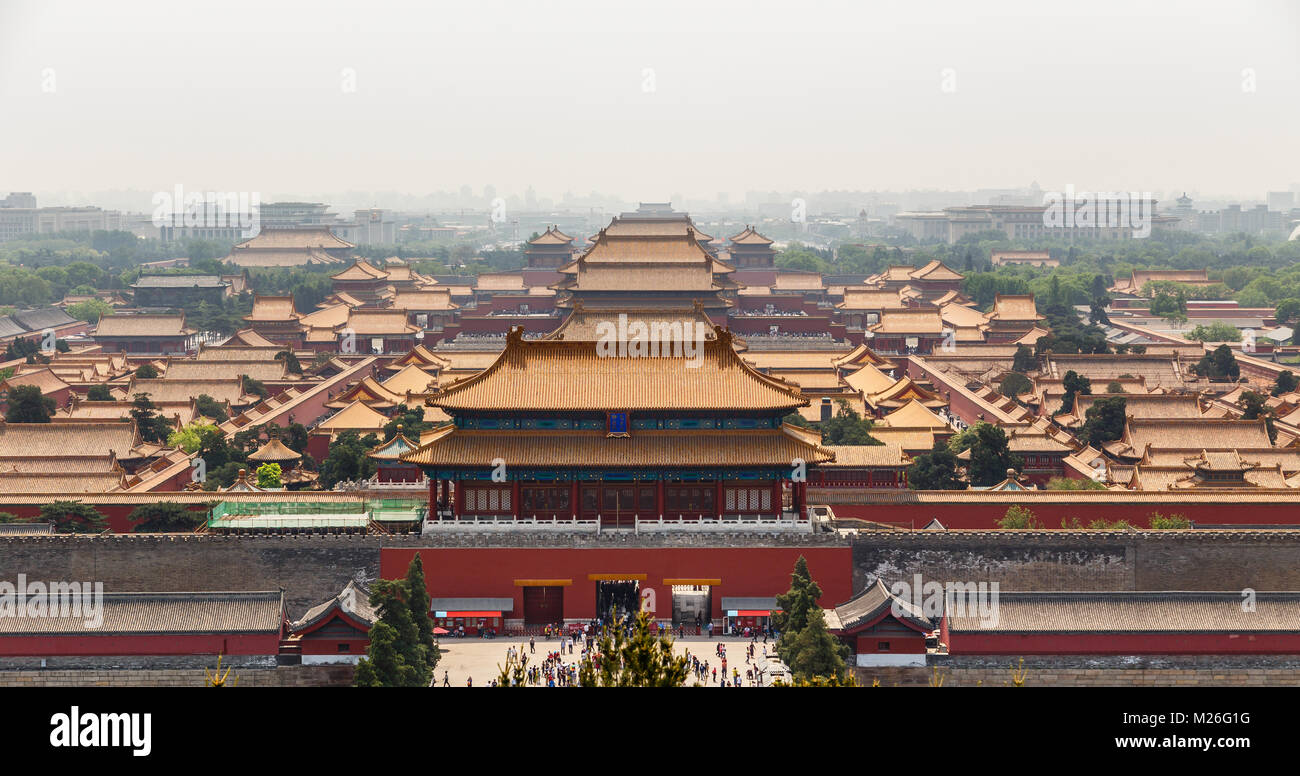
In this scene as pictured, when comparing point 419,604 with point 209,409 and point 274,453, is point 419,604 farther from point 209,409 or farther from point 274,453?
point 209,409

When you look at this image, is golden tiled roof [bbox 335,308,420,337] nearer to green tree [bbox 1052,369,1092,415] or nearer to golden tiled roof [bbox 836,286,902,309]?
golden tiled roof [bbox 836,286,902,309]

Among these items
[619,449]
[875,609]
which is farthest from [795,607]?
[619,449]

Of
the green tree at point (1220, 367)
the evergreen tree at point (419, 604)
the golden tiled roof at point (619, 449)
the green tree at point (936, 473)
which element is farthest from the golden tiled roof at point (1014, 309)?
the evergreen tree at point (419, 604)

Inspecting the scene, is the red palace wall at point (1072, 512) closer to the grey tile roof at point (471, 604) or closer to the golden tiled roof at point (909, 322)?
the grey tile roof at point (471, 604)

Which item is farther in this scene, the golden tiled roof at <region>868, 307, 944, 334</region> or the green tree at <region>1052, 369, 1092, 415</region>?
the golden tiled roof at <region>868, 307, 944, 334</region>

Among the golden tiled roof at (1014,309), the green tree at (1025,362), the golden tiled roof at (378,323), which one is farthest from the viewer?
the golden tiled roof at (1014,309)

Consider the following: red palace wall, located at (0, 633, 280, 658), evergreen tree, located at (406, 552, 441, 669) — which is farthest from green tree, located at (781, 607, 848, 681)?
red palace wall, located at (0, 633, 280, 658)
